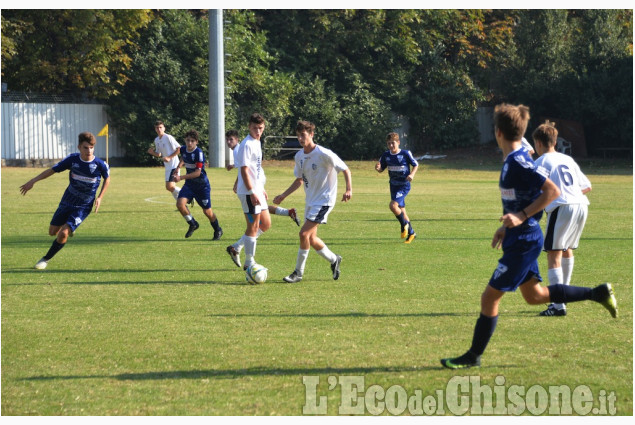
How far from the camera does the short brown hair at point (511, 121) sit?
595 cm

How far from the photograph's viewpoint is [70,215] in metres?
11.5

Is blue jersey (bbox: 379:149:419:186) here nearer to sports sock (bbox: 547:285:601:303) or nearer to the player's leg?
the player's leg

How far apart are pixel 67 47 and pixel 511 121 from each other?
3940 centimetres

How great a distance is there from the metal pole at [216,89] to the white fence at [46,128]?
656 centimetres

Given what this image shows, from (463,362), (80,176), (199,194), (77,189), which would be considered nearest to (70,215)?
(77,189)

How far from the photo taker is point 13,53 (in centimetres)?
3894

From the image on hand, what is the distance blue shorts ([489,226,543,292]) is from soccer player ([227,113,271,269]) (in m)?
4.75

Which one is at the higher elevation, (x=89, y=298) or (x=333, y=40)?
(x=333, y=40)

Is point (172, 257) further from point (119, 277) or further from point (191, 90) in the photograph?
point (191, 90)

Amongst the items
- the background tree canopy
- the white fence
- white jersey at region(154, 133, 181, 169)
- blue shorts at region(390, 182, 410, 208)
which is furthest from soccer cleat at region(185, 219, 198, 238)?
the background tree canopy

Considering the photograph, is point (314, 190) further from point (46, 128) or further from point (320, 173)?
point (46, 128)

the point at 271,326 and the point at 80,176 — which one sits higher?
the point at 80,176

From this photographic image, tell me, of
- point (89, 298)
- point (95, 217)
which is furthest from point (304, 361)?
point (95, 217)

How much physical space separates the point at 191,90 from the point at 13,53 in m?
9.34
